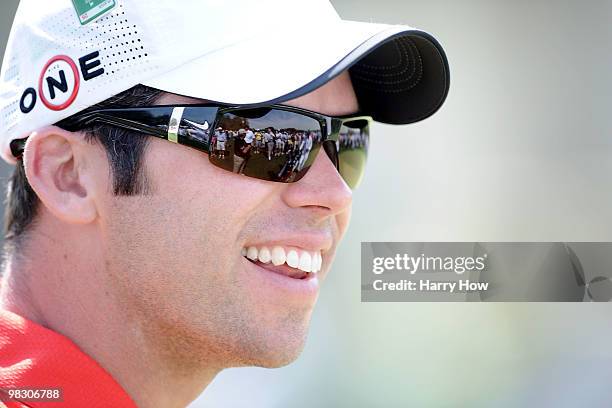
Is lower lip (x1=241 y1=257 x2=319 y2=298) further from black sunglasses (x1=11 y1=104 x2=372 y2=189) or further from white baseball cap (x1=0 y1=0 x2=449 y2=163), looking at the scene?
white baseball cap (x1=0 y1=0 x2=449 y2=163)

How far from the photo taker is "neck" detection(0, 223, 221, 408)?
1.73m

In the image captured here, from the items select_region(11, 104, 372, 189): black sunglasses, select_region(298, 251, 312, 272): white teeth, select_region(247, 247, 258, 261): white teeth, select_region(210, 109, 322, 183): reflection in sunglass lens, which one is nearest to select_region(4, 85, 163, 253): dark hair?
select_region(11, 104, 372, 189): black sunglasses

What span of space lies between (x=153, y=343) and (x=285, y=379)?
2606mm

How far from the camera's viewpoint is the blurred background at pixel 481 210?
4309mm

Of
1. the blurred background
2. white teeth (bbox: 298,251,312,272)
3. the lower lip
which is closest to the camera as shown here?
the lower lip

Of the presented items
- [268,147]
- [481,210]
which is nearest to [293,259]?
[268,147]

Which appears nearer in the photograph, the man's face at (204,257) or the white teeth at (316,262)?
the man's face at (204,257)

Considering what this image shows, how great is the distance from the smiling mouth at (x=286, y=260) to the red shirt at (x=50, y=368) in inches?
15.5

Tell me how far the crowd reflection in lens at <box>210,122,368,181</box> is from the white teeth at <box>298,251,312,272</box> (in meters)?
0.21

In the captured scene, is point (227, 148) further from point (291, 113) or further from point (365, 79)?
point (365, 79)

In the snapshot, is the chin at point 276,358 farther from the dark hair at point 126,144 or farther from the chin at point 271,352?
the dark hair at point 126,144

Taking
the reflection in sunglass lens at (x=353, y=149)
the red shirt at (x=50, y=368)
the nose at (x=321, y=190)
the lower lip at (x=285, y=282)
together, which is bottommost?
the red shirt at (x=50, y=368)

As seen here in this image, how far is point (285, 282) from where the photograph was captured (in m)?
1.80

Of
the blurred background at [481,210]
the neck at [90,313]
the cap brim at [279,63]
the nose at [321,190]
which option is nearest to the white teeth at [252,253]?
the nose at [321,190]
